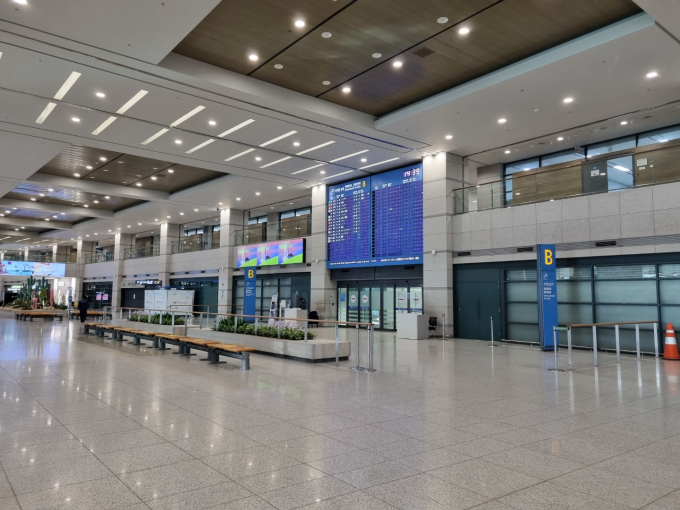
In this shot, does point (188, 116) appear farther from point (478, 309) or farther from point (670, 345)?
point (670, 345)

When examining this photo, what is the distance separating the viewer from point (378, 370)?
30.4 ft

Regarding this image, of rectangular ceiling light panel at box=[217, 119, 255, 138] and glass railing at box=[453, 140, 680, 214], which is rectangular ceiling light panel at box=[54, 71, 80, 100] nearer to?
rectangular ceiling light panel at box=[217, 119, 255, 138]

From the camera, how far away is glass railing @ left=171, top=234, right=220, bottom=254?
96.8ft

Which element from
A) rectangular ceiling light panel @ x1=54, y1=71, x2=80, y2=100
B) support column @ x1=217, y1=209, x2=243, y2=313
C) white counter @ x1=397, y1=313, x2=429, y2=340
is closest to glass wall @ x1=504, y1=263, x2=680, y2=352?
white counter @ x1=397, y1=313, x2=429, y2=340

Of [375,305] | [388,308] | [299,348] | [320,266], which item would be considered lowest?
[299,348]

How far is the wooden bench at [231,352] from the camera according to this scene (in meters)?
9.23

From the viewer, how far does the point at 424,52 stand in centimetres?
1054

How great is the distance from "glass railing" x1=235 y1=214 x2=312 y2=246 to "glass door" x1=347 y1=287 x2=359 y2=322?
3793 mm

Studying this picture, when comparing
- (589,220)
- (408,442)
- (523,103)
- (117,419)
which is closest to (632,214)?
(589,220)

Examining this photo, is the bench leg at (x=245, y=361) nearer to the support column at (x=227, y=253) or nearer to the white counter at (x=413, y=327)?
the white counter at (x=413, y=327)

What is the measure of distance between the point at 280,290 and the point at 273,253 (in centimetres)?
213

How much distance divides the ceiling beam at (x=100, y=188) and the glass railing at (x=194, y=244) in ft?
15.2

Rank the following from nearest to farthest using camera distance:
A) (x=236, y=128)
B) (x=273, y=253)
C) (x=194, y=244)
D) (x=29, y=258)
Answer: (x=236, y=128) → (x=273, y=253) → (x=194, y=244) → (x=29, y=258)

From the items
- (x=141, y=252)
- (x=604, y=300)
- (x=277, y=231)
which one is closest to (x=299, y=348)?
(x=604, y=300)
